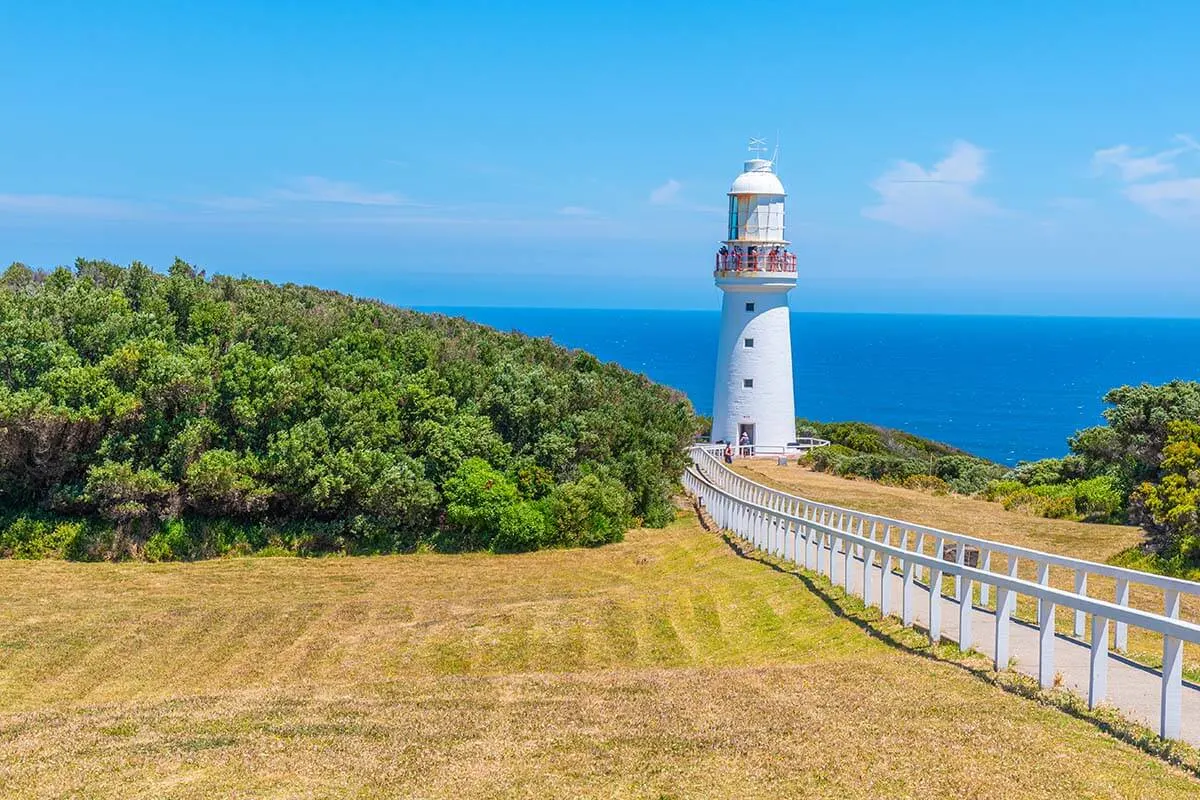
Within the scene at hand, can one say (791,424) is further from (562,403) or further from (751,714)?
(751,714)

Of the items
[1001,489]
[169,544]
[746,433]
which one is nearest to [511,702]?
[169,544]

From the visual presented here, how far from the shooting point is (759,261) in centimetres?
4275

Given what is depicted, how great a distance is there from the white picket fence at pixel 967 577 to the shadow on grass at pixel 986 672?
0.14 metres

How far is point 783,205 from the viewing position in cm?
4341

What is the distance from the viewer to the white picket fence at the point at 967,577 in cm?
926

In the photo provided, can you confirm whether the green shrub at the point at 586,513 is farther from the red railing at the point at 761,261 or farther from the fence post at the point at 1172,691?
the fence post at the point at 1172,691

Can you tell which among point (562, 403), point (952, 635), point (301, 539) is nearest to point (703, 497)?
point (562, 403)

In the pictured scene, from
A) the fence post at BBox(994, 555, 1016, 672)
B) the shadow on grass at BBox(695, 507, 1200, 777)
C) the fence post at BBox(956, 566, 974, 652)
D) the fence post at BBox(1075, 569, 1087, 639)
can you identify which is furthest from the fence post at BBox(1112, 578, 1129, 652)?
the fence post at BBox(956, 566, 974, 652)

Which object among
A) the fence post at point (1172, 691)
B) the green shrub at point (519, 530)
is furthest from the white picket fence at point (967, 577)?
the green shrub at point (519, 530)

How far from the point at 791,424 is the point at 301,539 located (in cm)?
2199

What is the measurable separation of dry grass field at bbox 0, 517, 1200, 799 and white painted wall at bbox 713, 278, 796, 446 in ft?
69.3

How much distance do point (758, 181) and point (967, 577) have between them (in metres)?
32.2

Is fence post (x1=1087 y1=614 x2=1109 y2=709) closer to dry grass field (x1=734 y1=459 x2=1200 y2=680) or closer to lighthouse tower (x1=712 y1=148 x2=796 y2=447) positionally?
dry grass field (x1=734 y1=459 x2=1200 y2=680)

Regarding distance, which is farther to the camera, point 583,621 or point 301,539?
point 301,539
